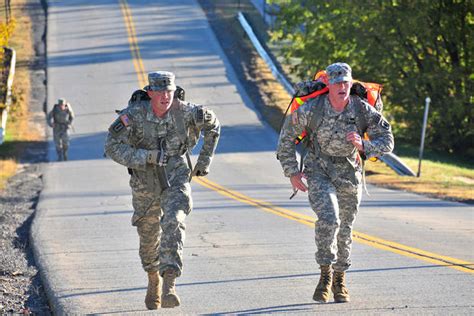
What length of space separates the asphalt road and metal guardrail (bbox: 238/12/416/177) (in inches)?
108

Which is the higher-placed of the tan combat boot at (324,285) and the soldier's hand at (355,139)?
the soldier's hand at (355,139)

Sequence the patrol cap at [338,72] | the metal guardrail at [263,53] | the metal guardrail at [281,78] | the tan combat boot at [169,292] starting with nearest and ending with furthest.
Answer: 1. the tan combat boot at [169,292]
2. the patrol cap at [338,72]
3. the metal guardrail at [281,78]
4. the metal guardrail at [263,53]

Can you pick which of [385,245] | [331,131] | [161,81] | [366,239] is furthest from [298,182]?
[366,239]

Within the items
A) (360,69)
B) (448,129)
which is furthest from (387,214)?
(360,69)

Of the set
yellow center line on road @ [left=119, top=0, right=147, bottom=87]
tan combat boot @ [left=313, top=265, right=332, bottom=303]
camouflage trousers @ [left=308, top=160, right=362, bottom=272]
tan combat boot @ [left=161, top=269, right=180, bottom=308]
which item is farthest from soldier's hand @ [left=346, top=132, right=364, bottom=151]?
yellow center line on road @ [left=119, top=0, right=147, bottom=87]

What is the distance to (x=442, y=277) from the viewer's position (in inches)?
393

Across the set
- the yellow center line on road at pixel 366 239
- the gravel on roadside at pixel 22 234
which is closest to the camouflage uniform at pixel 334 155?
the yellow center line on road at pixel 366 239

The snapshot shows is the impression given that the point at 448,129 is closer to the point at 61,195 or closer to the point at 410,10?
the point at 410,10

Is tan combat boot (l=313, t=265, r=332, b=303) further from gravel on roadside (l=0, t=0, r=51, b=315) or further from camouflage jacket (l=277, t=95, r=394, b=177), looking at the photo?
gravel on roadside (l=0, t=0, r=51, b=315)

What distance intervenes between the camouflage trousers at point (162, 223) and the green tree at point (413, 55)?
23838mm

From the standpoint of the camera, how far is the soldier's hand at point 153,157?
863 centimetres

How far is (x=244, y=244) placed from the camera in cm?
1251

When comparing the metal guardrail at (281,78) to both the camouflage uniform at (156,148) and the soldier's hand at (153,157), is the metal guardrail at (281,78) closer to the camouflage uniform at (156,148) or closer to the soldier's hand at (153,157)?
the camouflage uniform at (156,148)

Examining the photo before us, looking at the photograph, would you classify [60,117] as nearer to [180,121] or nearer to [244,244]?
[244,244]
